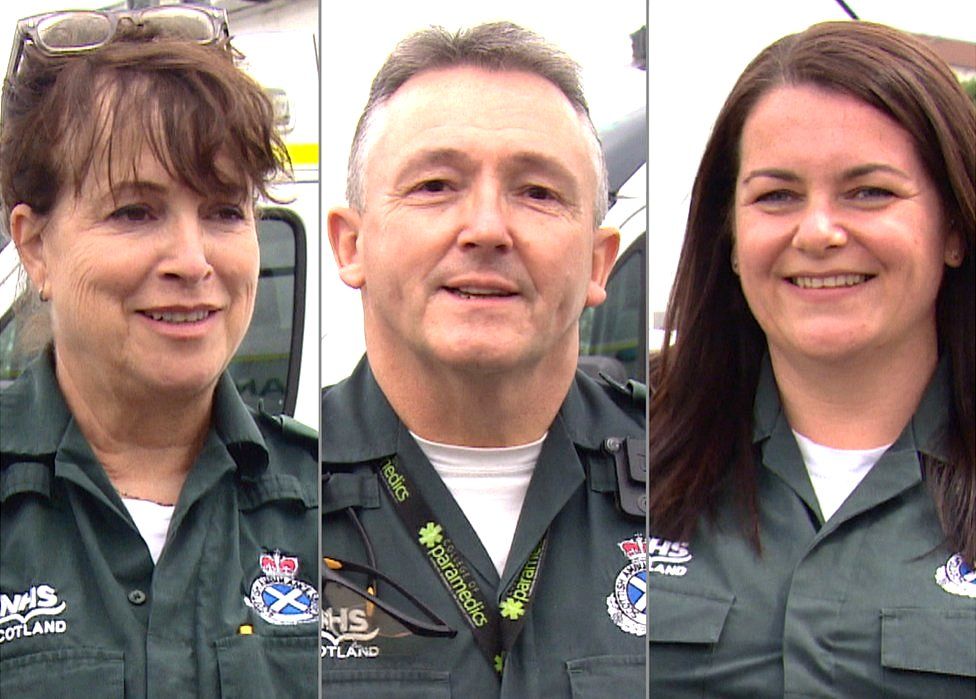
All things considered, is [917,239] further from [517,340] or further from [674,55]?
[517,340]

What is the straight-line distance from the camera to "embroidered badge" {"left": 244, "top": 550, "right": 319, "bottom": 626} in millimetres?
2238

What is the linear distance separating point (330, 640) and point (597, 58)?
3.80ft

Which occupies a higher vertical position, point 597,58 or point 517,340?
point 597,58

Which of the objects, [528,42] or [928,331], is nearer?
[528,42]

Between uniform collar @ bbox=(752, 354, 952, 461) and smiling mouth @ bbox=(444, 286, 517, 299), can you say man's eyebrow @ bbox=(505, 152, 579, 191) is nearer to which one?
smiling mouth @ bbox=(444, 286, 517, 299)

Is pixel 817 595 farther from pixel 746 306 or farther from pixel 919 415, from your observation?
pixel 746 306

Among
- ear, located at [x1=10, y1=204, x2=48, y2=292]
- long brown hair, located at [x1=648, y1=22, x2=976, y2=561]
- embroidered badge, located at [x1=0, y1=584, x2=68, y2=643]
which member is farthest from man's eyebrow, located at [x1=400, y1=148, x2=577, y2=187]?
embroidered badge, located at [x1=0, y1=584, x2=68, y2=643]

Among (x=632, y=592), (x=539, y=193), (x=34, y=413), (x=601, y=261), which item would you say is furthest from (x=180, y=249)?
(x=632, y=592)

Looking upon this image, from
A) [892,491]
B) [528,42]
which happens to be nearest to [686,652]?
[892,491]

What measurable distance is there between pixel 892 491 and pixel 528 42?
107cm

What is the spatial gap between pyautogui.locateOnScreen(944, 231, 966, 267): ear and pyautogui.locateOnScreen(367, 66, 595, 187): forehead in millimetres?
732

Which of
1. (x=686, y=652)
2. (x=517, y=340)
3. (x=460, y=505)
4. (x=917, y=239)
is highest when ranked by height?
(x=917, y=239)

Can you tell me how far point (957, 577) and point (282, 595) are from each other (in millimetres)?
1251

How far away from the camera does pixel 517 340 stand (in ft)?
7.01
